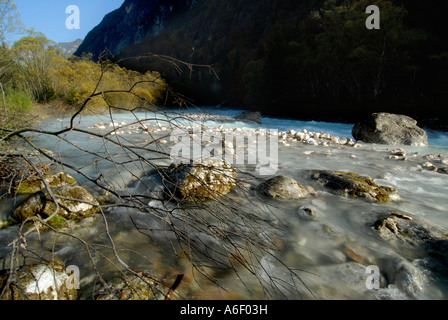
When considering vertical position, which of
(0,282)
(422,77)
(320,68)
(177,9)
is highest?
(177,9)

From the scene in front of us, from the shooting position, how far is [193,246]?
2.36m

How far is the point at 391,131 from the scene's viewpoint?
8.45 meters

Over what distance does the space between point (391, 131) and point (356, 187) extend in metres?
6.40

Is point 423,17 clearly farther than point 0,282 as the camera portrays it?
Yes

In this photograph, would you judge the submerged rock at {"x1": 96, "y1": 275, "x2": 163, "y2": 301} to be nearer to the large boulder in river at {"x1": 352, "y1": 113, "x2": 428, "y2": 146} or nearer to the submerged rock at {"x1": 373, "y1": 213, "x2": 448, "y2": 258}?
the submerged rock at {"x1": 373, "y1": 213, "x2": 448, "y2": 258}

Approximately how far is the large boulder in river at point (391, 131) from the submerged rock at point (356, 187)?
5623 millimetres

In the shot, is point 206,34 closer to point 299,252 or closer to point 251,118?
point 251,118

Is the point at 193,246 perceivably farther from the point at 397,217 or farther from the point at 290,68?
the point at 290,68

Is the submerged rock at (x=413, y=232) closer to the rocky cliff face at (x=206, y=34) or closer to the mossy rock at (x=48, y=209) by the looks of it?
the rocky cliff face at (x=206, y=34)

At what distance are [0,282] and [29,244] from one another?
1.06m

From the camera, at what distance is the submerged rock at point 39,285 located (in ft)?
4.69
